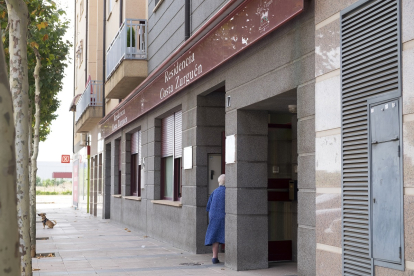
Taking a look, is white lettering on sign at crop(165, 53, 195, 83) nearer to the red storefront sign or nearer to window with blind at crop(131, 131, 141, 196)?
the red storefront sign

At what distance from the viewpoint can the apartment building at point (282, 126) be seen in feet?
19.0

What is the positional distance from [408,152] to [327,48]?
198 cm

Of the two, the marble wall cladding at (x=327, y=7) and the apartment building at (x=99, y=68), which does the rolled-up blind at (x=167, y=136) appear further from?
the marble wall cladding at (x=327, y=7)

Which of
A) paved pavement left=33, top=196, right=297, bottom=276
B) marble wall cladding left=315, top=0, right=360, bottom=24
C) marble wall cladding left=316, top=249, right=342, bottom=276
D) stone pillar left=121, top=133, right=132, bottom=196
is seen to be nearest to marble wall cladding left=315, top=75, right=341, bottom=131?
marble wall cladding left=315, top=0, right=360, bottom=24

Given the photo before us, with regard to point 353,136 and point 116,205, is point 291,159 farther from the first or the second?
point 116,205

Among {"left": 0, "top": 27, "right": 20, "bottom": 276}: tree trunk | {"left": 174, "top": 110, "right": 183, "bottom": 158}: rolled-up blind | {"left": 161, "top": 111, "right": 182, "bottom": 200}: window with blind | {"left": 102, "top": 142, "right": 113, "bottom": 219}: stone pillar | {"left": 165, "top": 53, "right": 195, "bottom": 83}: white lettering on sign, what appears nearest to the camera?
{"left": 0, "top": 27, "right": 20, "bottom": 276}: tree trunk

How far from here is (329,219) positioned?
6824 mm

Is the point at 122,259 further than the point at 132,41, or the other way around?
the point at 132,41

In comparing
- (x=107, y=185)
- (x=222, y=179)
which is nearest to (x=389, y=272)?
(x=222, y=179)

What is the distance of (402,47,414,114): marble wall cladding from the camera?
5.38 meters

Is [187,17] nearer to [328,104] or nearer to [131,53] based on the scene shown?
[131,53]

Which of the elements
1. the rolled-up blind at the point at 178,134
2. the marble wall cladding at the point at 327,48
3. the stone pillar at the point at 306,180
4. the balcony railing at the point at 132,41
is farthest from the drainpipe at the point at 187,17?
the marble wall cladding at the point at 327,48

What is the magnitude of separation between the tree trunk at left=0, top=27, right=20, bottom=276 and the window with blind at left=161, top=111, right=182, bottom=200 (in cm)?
1206

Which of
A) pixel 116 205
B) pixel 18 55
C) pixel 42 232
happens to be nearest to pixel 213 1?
pixel 18 55
